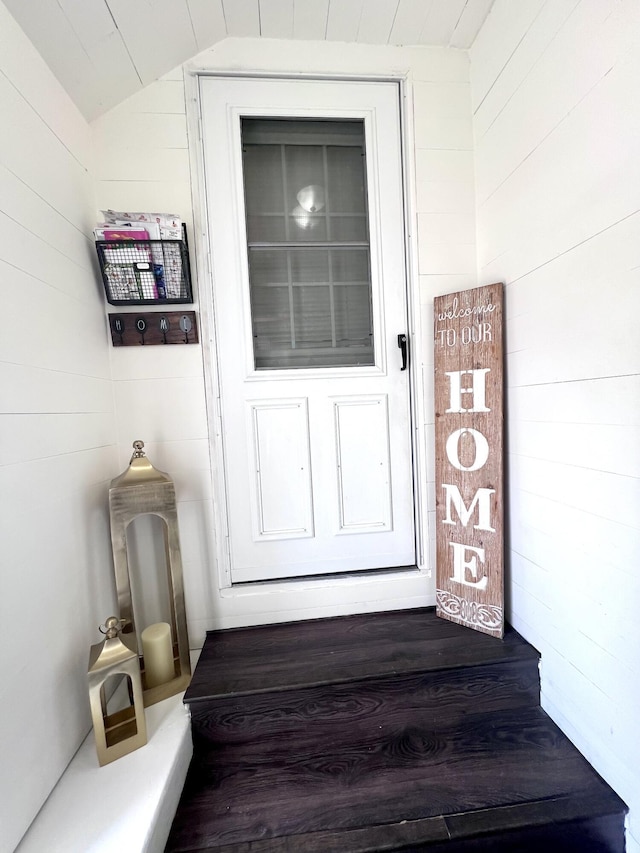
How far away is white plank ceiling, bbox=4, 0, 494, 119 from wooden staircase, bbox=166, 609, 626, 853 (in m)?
1.94

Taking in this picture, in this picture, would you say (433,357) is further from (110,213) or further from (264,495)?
(110,213)

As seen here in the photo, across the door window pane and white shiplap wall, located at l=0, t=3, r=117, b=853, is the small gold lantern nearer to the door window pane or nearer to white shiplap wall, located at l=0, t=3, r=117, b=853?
white shiplap wall, located at l=0, t=3, r=117, b=853

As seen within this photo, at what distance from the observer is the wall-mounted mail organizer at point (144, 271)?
1.20 metres

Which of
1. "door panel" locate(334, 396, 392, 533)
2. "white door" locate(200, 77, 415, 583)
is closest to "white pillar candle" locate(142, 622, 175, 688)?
"white door" locate(200, 77, 415, 583)

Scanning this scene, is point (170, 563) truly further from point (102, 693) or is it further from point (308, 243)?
point (308, 243)

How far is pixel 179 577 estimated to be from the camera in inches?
46.9

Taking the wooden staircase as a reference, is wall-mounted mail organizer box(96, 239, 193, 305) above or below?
above

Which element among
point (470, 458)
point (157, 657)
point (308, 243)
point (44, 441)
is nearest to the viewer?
point (44, 441)

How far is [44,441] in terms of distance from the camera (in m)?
0.95

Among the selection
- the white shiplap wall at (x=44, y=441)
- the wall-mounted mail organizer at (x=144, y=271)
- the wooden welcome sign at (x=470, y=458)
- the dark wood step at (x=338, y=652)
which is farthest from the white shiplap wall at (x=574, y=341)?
the white shiplap wall at (x=44, y=441)

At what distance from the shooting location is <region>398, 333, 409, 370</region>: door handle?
143 centimetres

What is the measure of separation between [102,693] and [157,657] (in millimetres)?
205

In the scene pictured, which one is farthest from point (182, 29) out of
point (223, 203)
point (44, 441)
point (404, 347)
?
point (44, 441)

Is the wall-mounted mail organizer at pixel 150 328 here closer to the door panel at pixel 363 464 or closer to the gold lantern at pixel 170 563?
the gold lantern at pixel 170 563
